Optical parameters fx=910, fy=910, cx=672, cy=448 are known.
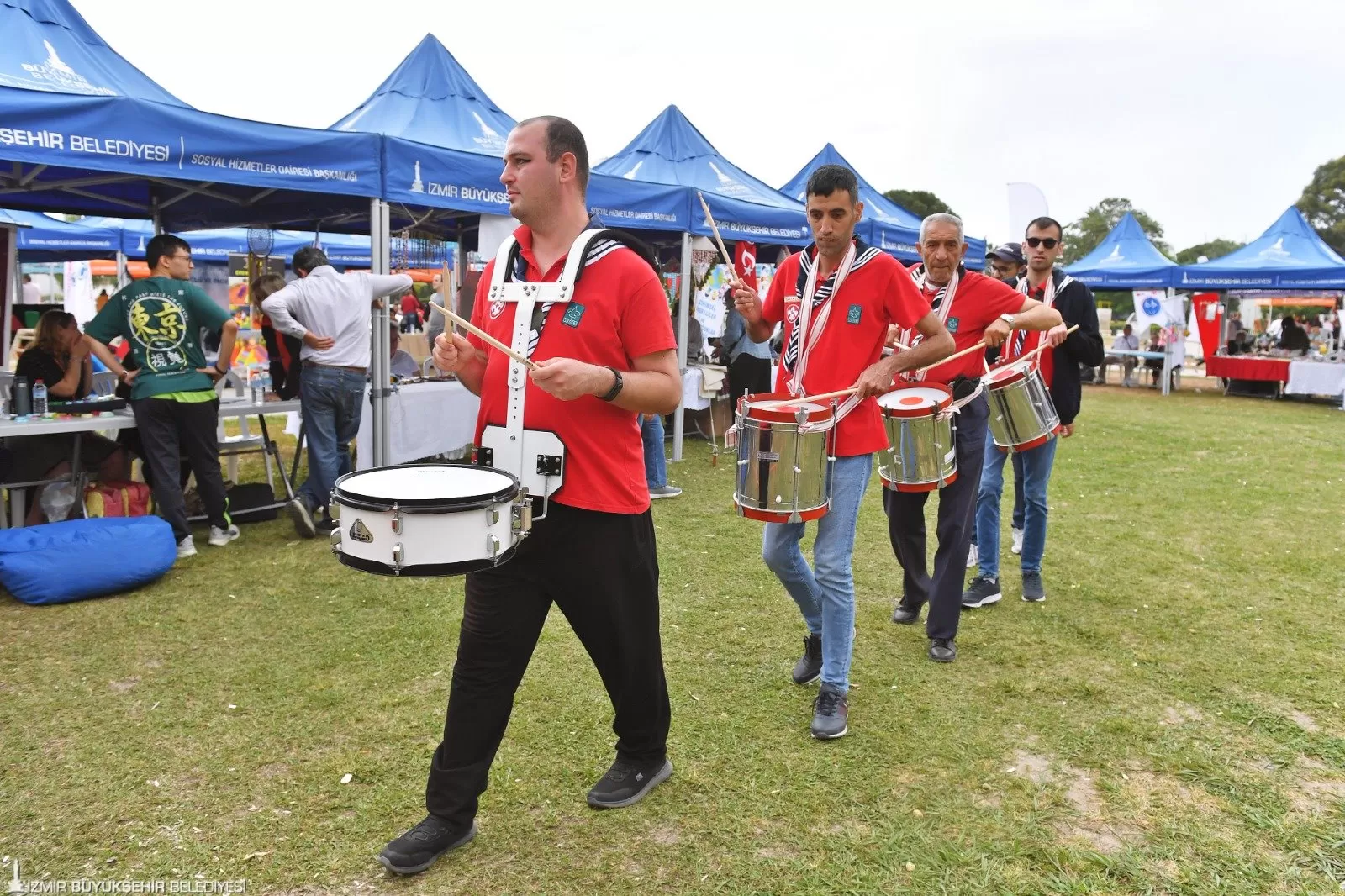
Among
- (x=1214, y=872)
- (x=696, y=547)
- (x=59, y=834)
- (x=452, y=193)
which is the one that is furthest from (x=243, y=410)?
(x=1214, y=872)

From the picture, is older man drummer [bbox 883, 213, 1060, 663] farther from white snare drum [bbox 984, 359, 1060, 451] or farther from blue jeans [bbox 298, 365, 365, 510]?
blue jeans [bbox 298, 365, 365, 510]

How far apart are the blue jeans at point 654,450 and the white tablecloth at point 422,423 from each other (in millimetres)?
1396

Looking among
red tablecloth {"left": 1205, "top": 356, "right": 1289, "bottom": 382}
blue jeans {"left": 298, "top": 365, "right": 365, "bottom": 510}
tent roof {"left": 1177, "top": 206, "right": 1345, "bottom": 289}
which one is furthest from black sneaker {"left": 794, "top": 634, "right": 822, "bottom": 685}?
tent roof {"left": 1177, "top": 206, "right": 1345, "bottom": 289}

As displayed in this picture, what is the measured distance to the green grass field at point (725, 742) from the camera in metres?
2.74

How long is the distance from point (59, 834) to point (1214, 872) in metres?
3.51

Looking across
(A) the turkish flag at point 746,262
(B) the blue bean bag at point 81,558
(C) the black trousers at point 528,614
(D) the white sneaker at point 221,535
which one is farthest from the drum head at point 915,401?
(A) the turkish flag at point 746,262

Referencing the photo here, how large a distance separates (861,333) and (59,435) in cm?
564

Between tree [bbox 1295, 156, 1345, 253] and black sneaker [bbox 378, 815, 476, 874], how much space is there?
2461 inches

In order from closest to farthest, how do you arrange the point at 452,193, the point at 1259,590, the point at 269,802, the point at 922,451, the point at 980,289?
1. the point at 269,802
2. the point at 922,451
3. the point at 980,289
4. the point at 1259,590
5. the point at 452,193

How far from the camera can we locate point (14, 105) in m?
4.84

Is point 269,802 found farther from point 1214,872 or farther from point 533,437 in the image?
point 1214,872

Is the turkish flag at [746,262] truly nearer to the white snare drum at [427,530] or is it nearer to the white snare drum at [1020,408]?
the white snare drum at [1020,408]

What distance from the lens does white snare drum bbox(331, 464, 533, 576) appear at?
2221 millimetres

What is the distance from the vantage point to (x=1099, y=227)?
66500mm
